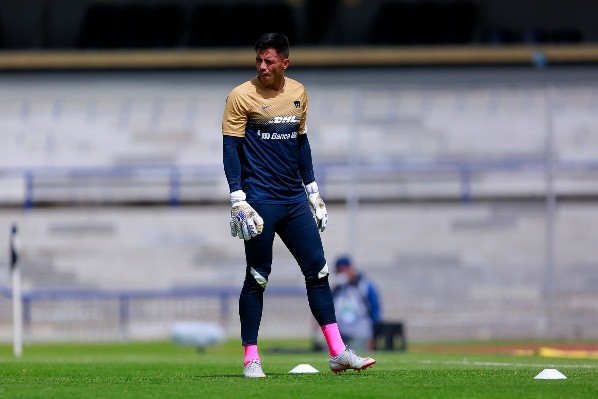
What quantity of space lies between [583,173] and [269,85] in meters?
18.6

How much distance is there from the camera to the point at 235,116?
959 cm

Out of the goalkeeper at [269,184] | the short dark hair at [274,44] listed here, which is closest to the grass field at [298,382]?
the goalkeeper at [269,184]

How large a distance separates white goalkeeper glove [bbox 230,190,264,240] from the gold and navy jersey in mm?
161

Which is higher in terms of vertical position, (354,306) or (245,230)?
(354,306)

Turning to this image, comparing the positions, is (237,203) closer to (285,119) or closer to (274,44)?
(285,119)

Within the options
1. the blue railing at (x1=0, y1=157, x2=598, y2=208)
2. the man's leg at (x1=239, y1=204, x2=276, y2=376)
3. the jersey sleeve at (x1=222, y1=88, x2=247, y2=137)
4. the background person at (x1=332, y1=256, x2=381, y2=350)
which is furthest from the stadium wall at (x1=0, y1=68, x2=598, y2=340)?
the jersey sleeve at (x1=222, y1=88, x2=247, y2=137)

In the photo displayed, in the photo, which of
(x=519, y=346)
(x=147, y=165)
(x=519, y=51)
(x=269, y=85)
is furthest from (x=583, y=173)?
(x=269, y=85)

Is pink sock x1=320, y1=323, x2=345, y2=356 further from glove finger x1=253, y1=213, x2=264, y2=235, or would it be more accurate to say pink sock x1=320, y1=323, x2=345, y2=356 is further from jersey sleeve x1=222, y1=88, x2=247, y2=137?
jersey sleeve x1=222, y1=88, x2=247, y2=137

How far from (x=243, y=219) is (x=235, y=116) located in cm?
72

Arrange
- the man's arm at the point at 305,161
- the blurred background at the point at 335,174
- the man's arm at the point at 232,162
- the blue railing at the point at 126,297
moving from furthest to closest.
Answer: the blurred background at the point at 335,174 → the blue railing at the point at 126,297 → the man's arm at the point at 305,161 → the man's arm at the point at 232,162

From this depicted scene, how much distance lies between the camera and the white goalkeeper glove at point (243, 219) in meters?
9.42

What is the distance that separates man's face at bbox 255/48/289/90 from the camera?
9.61 meters

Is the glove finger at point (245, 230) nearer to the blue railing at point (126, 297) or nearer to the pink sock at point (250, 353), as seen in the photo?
the pink sock at point (250, 353)

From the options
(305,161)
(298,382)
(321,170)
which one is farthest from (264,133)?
(321,170)
